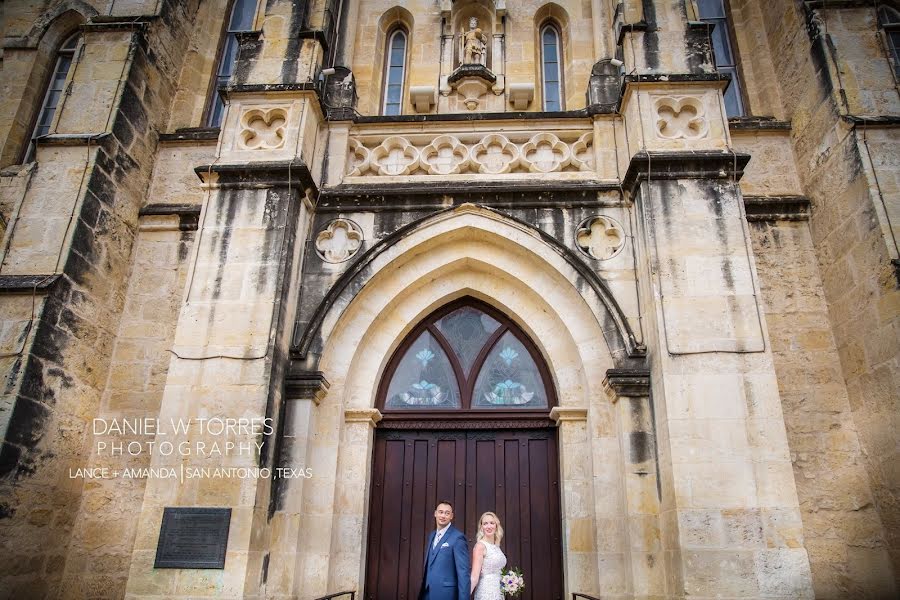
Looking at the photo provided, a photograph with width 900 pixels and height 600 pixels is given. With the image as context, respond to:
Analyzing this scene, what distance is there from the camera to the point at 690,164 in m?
6.32

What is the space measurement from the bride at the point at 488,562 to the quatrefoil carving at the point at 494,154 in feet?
12.5

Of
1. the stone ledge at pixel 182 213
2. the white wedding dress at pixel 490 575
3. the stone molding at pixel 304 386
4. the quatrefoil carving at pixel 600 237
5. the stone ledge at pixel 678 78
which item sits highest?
the stone ledge at pixel 678 78

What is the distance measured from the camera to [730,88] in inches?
337

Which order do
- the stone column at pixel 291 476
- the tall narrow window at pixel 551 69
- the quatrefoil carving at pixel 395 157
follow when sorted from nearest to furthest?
the stone column at pixel 291 476 < the quatrefoil carving at pixel 395 157 < the tall narrow window at pixel 551 69

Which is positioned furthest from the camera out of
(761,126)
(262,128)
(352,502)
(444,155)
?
(761,126)

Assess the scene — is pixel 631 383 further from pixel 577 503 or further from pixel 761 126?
pixel 761 126

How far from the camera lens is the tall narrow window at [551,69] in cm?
838

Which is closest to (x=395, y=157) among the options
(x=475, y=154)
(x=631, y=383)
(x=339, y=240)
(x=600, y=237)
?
(x=475, y=154)

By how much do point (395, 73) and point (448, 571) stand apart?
6.47 metres

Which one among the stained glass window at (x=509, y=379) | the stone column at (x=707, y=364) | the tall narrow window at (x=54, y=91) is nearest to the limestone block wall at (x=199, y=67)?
the tall narrow window at (x=54, y=91)

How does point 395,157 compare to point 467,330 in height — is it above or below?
above

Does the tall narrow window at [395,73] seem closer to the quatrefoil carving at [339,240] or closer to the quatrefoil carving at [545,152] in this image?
the quatrefoil carving at [545,152]

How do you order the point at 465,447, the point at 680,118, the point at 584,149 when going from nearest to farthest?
the point at 465,447, the point at 680,118, the point at 584,149

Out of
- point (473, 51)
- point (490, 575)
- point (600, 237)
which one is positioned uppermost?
point (473, 51)
